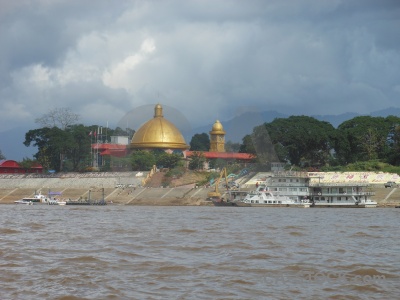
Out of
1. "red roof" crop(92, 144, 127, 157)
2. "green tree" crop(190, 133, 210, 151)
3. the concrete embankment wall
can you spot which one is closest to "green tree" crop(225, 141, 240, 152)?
"red roof" crop(92, 144, 127, 157)

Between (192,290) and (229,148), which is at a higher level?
(229,148)

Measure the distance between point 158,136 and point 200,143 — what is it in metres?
46.8

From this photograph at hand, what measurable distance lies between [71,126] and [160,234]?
3689 inches

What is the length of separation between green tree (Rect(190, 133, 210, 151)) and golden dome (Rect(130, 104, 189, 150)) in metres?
37.6

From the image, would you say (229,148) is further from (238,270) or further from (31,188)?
(238,270)

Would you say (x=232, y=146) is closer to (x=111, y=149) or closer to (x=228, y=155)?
(x=228, y=155)

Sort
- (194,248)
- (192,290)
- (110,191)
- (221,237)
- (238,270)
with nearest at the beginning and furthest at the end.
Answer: (192,290) → (238,270) → (194,248) → (221,237) → (110,191)

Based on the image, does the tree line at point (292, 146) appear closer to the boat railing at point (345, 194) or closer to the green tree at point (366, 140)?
the green tree at point (366, 140)

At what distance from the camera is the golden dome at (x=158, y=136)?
115m

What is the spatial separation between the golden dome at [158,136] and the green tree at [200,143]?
37.6 m

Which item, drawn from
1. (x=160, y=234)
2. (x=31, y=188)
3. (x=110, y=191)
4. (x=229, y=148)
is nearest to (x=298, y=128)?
(x=229, y=148)

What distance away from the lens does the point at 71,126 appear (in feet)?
400

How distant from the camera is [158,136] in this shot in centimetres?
11588

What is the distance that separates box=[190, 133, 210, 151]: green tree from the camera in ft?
519
